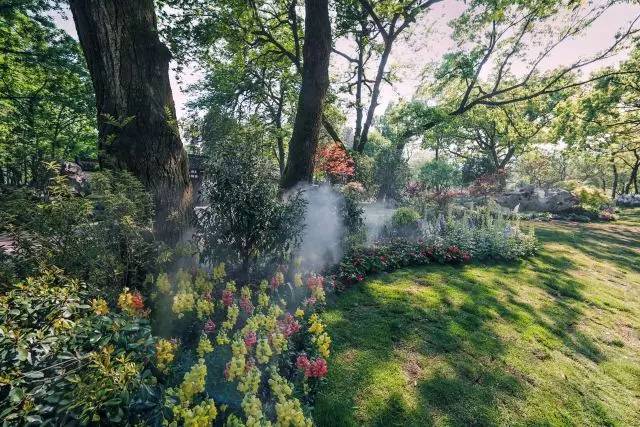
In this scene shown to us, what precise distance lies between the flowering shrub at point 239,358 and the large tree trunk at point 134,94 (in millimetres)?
1566

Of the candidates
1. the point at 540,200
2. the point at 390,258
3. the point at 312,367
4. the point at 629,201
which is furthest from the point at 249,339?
the point at 629,201

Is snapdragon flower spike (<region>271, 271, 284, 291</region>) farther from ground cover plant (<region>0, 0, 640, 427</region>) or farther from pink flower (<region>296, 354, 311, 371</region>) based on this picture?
pink flower (<region>296, 354, 311, 371</region>)

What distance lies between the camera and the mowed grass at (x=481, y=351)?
3.01 m

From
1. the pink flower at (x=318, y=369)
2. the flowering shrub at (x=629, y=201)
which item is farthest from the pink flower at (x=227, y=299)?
the flowering shrub at (x=629, y=201)

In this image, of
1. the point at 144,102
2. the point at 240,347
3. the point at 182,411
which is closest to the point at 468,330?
the point at 240,347

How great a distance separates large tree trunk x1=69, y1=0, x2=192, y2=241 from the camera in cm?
421

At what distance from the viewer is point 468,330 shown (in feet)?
14.3

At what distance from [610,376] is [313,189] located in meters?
6.02

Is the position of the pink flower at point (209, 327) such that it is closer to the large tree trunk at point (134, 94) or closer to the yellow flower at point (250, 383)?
the yellow flower at point (250, 383)

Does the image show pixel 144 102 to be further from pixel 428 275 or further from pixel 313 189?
pixel 428 275

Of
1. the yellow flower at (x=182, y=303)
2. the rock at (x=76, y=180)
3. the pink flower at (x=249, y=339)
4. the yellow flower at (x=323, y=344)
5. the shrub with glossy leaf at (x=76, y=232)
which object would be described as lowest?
the yellow flower at (x=323, y=344)

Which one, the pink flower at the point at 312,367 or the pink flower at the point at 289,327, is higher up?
the pink flower at the point at 289,327

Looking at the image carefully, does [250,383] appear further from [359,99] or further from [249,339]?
[359,99]

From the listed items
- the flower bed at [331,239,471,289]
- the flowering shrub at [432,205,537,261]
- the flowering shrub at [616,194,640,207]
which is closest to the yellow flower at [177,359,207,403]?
the flower bed at [331,239,471,289]
